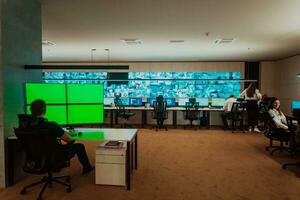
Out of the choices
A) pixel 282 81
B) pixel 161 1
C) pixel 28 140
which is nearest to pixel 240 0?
pixel 161 1

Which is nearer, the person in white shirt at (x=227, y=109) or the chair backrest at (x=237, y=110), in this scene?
the chair backrest at (x=237, y=110)

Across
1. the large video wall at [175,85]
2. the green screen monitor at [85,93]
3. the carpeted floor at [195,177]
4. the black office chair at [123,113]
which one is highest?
the large video wall at [175,85]

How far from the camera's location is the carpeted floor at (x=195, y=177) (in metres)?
2.99

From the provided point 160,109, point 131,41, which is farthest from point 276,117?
point 160,109

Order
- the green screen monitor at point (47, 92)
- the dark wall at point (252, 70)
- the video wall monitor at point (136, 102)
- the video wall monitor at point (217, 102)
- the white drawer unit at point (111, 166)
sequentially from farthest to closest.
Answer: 1. the dark wall at point (252, 70)
2. the video wall monitor at point (136, 102)
3. the video wall monitor at point (217, 102)
4. the green screen monitor at point (47, 92)
5. the white drawer unit at point (111, 166)

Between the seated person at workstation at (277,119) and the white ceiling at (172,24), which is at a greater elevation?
the white ceiling at (172,24)

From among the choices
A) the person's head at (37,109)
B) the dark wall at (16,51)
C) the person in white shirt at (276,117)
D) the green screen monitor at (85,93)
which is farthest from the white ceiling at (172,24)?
the person's head at (37,109)

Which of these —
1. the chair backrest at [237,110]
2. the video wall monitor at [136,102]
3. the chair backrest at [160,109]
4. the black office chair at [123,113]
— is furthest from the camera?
the video wall monitor at [136,102]

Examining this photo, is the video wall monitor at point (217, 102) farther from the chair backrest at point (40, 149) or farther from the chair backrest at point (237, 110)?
the chair backrest at point (40, 149)

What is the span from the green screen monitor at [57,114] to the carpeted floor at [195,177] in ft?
2.85

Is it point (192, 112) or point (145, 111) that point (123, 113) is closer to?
point (145, 111)

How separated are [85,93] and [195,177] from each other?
2.07 metres

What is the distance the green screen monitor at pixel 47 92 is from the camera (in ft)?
11.2

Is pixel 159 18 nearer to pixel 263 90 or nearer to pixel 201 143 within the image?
pixel 201 143
